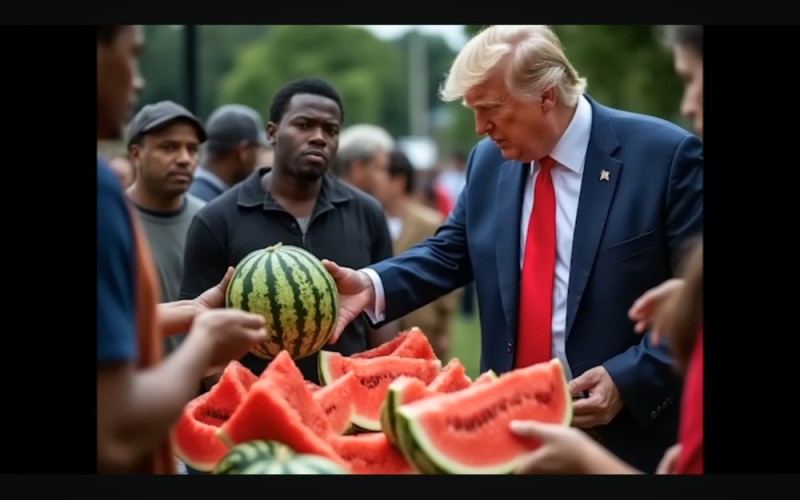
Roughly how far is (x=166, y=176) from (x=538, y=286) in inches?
112

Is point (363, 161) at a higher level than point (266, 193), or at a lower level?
lower

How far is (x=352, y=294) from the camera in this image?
14.1 feet

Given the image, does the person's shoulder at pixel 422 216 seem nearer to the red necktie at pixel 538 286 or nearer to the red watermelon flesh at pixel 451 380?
the red necktie at pixel 538 286

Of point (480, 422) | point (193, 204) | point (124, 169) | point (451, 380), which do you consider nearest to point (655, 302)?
point (480, 422)

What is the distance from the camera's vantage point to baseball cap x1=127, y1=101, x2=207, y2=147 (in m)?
6.18

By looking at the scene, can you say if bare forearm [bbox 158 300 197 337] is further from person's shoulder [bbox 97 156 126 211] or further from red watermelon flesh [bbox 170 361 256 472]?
person's shoulder [bbox 97 156 126 211]

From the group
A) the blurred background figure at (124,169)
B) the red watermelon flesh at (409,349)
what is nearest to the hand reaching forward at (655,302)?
the red watermelon flesh at (409,349)

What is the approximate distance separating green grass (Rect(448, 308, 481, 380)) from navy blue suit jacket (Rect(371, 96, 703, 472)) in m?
6.31

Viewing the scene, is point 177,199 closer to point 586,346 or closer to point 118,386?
point 586,346

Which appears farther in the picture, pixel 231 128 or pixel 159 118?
pixel 231 128

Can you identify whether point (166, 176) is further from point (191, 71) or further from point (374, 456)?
point (374, 456)

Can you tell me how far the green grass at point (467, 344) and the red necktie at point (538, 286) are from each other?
248 inches

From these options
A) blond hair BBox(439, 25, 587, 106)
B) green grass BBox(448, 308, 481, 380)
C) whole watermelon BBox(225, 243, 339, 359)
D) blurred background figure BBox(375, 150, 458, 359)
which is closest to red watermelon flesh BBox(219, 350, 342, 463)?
whole watermelon BBox(225, 243, 339, 359)
